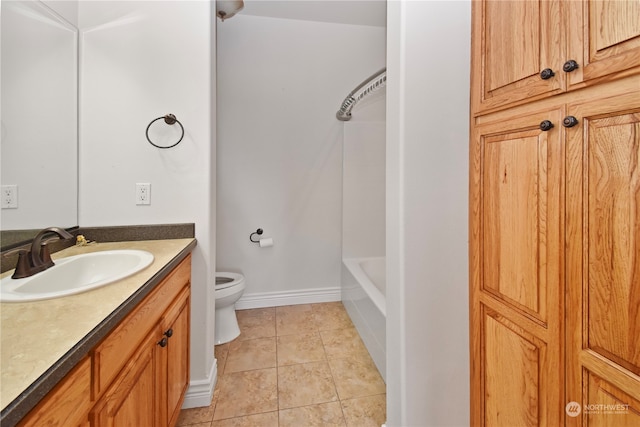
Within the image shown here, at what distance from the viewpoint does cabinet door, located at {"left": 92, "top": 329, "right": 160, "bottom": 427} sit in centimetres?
72

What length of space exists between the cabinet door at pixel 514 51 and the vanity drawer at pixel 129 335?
139cm

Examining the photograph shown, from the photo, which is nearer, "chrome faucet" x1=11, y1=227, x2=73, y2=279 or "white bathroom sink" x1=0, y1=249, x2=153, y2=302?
"white bathroom sink" x1=0, y1=249, x2=153, y2=302

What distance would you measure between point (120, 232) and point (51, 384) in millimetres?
1147

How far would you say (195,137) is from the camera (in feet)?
4.99

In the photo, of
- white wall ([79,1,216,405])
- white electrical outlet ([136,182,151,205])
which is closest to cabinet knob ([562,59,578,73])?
white wall ([79,1,216,405])

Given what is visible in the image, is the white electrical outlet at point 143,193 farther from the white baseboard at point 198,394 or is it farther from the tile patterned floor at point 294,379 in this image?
the tile patterned floor at point 294,379

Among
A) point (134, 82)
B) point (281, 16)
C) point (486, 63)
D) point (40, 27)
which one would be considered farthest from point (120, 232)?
point (281, 16)

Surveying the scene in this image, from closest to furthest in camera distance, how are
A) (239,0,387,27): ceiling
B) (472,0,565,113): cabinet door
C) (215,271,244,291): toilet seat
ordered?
1. (472,0,565,113): cabinet door
2. (215,271,244,291): toilet seat
3. (239,0,387,27): ceiling

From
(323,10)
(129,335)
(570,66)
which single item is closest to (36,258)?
(129,335)

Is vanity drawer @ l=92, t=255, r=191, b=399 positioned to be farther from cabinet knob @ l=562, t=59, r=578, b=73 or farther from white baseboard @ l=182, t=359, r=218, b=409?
cabinet knob @ l=562, t=59, r=578, b=73

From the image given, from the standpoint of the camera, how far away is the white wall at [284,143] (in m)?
2.53

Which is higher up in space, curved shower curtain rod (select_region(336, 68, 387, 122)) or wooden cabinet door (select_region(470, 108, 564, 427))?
curved shower curtain rod (select_region(336, 68, 387, 122))

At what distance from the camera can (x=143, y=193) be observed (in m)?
1.50

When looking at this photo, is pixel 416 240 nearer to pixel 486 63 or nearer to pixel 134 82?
pixel 486 63
